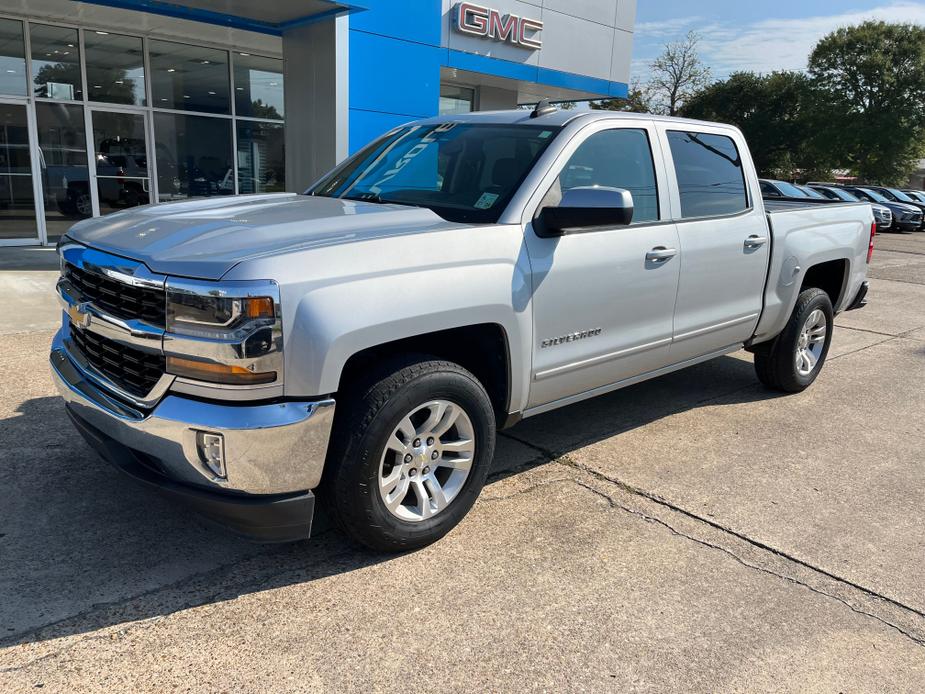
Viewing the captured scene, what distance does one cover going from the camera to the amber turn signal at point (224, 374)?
8.80 feet

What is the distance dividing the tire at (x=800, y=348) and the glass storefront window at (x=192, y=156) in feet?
37.2

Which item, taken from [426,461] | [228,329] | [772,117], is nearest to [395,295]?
[228,329]

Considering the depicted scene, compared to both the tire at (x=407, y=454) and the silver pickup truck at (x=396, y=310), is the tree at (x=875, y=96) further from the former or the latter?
the tire at (x=407, y=454)

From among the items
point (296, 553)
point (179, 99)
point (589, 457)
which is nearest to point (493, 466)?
point (589, 457)

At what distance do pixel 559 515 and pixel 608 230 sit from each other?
1.49 metres

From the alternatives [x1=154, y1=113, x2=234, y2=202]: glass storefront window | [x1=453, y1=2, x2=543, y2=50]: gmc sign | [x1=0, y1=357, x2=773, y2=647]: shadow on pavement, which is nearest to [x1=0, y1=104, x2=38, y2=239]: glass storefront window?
[x1=154, y1=113, x2=234, y2=202]: glass storefront window

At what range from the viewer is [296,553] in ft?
10.8

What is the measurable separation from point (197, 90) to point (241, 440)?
42.2ft

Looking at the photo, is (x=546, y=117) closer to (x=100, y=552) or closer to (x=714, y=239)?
(x=714, y=239)

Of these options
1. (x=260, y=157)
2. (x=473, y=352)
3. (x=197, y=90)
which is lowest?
(x=473, y=352)

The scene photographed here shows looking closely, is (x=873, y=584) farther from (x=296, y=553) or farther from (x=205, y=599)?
(x=205, y=599)

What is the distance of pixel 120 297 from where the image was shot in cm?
296

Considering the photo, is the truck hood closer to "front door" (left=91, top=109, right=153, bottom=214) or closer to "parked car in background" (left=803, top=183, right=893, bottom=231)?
"front door" (left=91, top=109, right=153, bottom=214)

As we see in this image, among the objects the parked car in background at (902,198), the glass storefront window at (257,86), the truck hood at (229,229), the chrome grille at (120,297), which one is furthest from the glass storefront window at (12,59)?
the parked car in background at (902,198)
